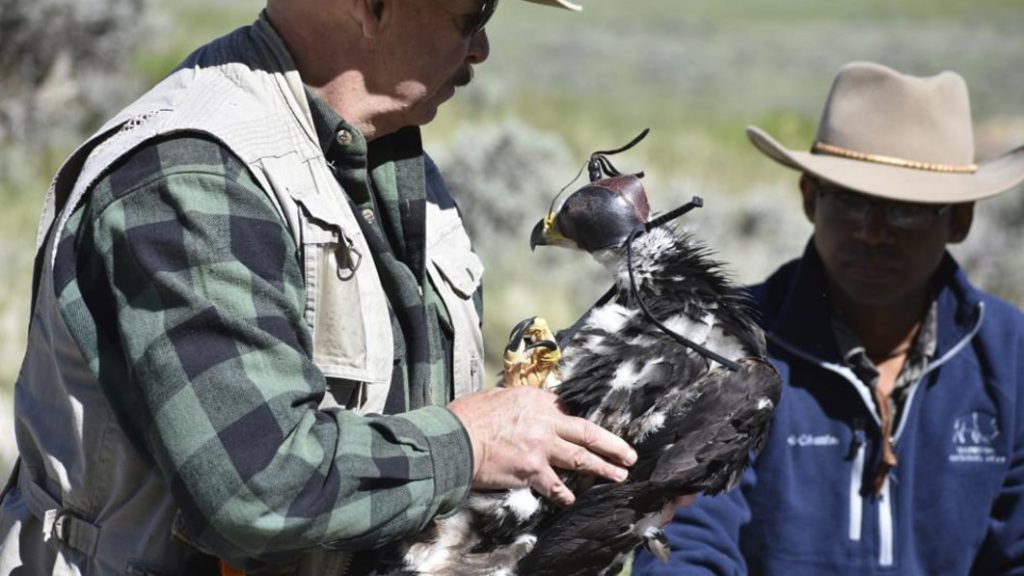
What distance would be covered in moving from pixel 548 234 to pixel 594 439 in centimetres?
51

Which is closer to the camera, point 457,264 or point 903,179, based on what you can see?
point 457,264

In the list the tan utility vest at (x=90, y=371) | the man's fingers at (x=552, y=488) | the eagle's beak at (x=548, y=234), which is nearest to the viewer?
the tan utility vest at (x=90, y=371)

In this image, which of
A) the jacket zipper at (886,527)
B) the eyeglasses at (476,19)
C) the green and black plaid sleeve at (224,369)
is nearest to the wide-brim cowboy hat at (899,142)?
the jacket zipper at (886,527)

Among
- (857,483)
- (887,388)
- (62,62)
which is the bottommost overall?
(857,483)

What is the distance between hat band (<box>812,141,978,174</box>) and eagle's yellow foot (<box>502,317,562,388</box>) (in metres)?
2.19

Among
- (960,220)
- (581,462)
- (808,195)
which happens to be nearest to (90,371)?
(581,462)

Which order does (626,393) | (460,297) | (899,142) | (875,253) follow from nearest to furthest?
(626,393) < (460,297) < (875,253) < (899,142)

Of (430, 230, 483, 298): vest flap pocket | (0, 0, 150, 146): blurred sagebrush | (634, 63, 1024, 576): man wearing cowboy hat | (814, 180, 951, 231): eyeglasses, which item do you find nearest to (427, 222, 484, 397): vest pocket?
(430, 230, 483, 298): vest flap pocket

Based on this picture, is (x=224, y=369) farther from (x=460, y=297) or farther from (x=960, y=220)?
(x=960, y=220)

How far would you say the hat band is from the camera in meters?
4.72

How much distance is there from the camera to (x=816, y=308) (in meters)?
4.56

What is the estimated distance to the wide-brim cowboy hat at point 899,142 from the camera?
182 inches

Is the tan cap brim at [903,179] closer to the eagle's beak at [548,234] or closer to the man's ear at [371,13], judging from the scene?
the eagle's beak at [548,234]

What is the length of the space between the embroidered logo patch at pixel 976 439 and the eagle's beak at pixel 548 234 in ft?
6.65
